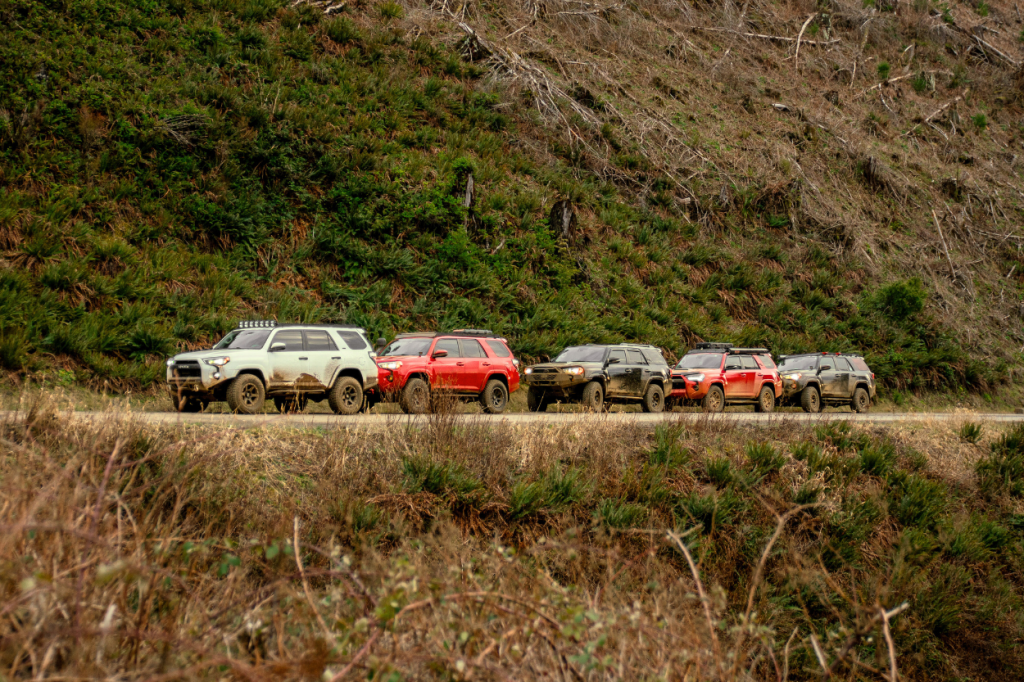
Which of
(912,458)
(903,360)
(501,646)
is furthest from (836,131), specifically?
(501,646)

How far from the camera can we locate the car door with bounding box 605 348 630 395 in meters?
17.2

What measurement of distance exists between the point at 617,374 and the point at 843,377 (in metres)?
8.89

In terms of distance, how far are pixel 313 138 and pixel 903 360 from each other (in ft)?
73.2

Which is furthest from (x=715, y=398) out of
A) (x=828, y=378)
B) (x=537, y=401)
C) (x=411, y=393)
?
(x=411, y=393)

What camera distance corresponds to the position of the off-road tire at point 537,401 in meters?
17.4

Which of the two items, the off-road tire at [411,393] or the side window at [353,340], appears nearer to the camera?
the side window at [353,340]

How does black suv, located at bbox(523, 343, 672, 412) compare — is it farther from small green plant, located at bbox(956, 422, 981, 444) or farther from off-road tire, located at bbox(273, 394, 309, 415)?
small green plant, located at bbox(956, 422, 981, 444)

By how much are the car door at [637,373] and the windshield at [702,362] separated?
2.34m

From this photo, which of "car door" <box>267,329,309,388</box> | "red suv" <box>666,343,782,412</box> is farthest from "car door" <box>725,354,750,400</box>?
"car door" <box>267,329,309,388</box>

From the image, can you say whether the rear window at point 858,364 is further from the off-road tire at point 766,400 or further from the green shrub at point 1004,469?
the green shrub at point 1004,469

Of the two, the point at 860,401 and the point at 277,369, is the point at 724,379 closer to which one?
the point at 860,401

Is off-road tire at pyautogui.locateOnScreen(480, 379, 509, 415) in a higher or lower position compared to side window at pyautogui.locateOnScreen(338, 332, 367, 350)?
lower

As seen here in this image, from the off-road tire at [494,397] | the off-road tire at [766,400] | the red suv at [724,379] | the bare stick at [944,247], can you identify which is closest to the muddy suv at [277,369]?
the off-road tire at [494,397]

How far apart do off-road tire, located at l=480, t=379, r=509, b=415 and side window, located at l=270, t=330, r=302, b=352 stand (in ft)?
14.0
